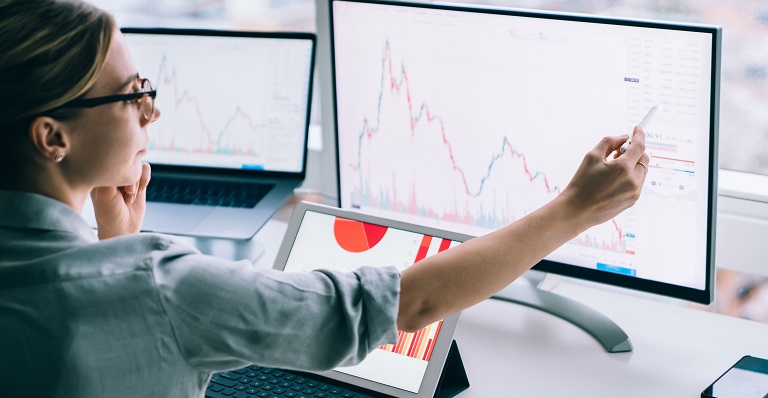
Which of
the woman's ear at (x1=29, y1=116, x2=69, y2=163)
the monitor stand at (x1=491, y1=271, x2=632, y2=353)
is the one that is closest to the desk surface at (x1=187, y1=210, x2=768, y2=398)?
the monitor stand at (x1=491, y1=271, x2=632, y2=353)

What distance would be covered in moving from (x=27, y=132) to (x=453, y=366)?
2.03ft

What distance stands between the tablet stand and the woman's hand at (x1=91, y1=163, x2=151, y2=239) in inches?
19.0

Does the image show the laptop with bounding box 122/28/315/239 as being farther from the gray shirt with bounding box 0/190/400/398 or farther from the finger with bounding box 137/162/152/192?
the gray shirt with bounding box 0/190/400/398

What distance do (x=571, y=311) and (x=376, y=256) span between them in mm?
349

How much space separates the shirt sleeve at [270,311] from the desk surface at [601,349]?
39cm

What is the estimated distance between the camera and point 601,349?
121 centimetres

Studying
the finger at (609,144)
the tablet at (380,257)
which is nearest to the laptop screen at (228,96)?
the tablet at (380,257)

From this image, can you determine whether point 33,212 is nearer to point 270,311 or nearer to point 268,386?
point 270,311

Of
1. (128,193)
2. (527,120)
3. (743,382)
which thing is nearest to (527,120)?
(527,120)

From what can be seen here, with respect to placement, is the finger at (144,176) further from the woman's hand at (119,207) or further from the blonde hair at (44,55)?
the blonde hair at (44,55)

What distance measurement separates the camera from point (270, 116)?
160cm

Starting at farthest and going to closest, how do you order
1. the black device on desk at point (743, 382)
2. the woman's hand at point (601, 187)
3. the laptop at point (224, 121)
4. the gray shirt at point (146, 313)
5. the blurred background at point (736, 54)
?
the laptop at point (224, 121), the blurred background at point (736, 54), the black device on desk at point (743, 382), the woman's hand at point (601, 187), the gray shirt at point (146, 313)

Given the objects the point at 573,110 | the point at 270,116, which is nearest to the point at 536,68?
the point at 573,110

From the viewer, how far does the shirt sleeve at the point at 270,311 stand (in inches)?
27.8
